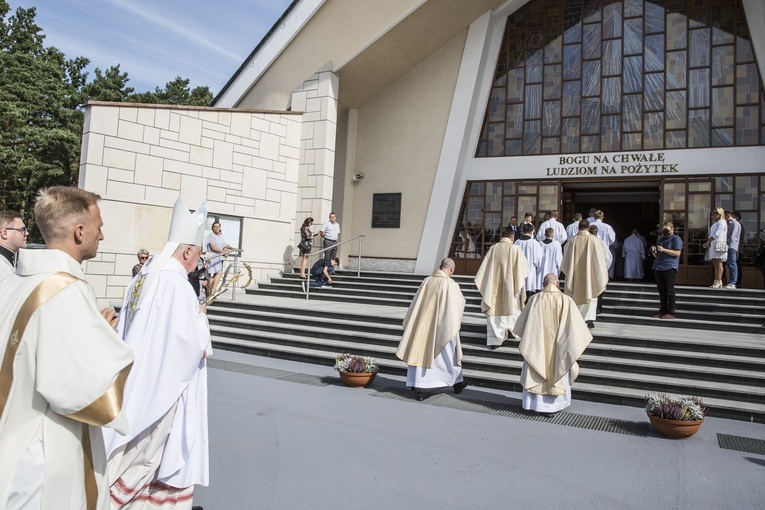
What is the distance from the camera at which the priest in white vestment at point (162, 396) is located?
10.6ft

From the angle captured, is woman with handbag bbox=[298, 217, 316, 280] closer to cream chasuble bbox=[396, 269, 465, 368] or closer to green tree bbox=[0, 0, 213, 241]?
cream chasuble bbox=[396, 269, 465, 368]

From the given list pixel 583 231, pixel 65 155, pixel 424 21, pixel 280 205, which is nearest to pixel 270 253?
pixel 280 205

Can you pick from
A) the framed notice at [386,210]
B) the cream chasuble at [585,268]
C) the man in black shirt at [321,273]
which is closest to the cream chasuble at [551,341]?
the cream chasuble at [585,268]

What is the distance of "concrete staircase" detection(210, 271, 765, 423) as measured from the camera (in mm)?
7471

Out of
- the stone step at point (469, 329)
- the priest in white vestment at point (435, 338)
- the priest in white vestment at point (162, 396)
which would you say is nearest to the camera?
the priest in white vestment at point (162, 396)

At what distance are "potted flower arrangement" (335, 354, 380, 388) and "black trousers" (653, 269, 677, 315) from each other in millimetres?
5856

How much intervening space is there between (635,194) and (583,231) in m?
9.03

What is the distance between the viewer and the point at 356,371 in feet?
25.4

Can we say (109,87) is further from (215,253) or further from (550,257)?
(550,257)

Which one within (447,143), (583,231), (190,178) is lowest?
(583,231)

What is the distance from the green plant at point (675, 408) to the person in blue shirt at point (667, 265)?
4796 millimetres

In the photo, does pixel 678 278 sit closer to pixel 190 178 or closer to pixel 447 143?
pixel 447 143

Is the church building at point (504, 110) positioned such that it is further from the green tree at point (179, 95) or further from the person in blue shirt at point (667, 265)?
the green tree at point (179, 95)

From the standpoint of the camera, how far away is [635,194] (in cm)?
1802
